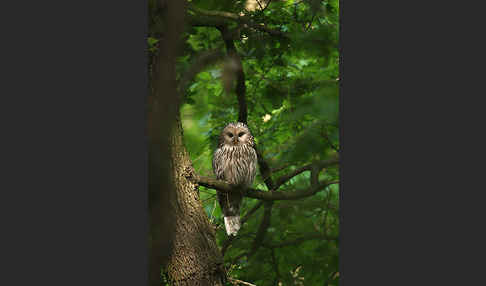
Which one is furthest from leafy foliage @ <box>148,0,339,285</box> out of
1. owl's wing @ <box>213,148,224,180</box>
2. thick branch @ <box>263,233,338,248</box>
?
owl's wing @ <box>213,148,224,180</box>

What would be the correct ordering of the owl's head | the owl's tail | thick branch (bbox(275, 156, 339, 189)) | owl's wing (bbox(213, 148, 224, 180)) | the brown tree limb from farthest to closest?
owl's wing (bbox(213, 148, 224, 180)), the owl's head, the owl's tail, the brown tree limb, thick branch (bbox(275, 156, 339, 189))

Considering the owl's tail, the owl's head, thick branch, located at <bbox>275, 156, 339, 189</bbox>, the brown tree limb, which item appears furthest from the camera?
the owl's head

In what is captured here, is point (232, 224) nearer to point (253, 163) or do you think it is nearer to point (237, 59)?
point (253, 163)

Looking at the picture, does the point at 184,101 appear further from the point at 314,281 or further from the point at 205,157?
the point at 314,281

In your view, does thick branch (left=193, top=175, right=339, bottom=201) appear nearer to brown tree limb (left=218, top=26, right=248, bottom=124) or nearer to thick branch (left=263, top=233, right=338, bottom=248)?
thick branch (left=263, top=233, right=338, bottom=248)

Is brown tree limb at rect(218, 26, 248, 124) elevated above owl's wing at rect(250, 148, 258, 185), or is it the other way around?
brown tree limb at rect(218, 26, 248, 124)

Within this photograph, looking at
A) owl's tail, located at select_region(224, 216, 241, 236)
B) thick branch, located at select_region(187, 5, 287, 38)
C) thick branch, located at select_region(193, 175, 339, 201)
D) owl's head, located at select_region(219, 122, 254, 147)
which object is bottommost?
owl's tail, located at select_region(224, 216, 241, 236)

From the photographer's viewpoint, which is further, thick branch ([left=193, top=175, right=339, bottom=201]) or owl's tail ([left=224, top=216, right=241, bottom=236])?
owl's tail ([left=224, top=216, right=241, bottom=236])

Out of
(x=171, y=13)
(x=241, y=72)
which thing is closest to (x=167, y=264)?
(x=241, y=72)

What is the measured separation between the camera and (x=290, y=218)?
3451 mm

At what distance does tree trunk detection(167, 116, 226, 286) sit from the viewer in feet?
10.9

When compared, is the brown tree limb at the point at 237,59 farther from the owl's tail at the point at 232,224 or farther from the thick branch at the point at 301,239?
the thick branch at the point at 301,239

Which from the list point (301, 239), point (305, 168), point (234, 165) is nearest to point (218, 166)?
point (234, 165)

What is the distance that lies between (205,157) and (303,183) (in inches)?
37.6
